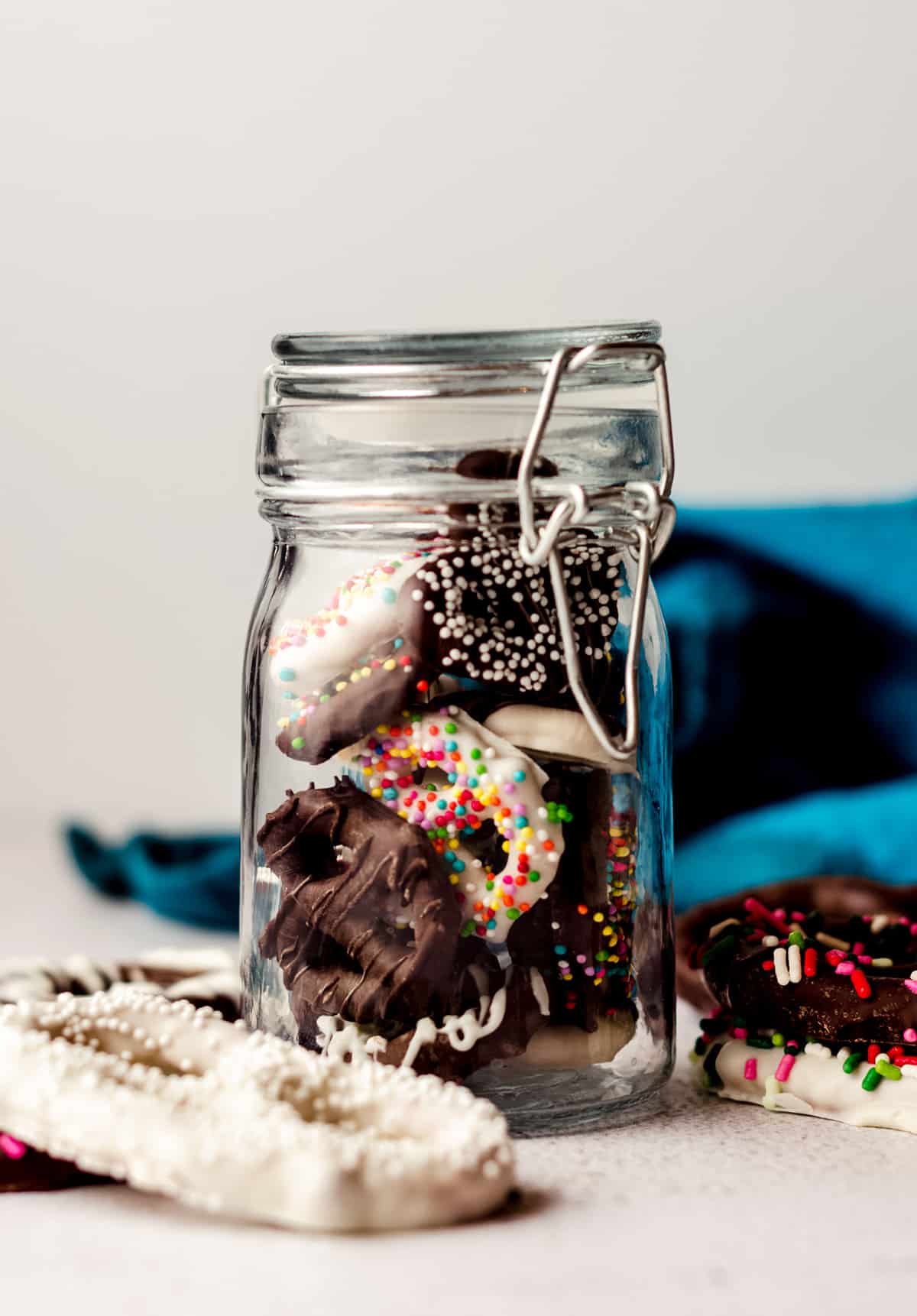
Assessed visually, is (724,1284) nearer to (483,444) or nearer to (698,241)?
(483,444)

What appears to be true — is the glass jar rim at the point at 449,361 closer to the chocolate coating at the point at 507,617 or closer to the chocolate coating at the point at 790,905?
the chocolate coating at the point at 507,617

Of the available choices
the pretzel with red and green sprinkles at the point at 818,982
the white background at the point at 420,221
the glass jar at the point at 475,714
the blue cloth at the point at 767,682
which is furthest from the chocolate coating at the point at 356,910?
the white background at the point at 420,221

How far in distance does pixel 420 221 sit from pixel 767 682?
0.45 meters

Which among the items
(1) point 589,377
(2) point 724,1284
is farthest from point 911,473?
(2) point 724,1284

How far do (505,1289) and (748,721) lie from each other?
0.73 meters

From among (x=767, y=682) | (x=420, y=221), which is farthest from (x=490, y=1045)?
(x=420, y=221)

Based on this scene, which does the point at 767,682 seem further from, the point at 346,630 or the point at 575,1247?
the point at 575,1247

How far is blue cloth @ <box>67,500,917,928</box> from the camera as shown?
1.14m

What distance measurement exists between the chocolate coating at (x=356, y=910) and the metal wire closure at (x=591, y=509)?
0.08 m

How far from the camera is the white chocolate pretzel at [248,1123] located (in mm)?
530

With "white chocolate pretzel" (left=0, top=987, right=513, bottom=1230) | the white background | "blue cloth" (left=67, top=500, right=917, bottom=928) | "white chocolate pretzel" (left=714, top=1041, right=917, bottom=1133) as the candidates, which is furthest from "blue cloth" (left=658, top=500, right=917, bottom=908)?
"white chocolate pretzel" (left=0, top=987, right=513, bottom=1230)

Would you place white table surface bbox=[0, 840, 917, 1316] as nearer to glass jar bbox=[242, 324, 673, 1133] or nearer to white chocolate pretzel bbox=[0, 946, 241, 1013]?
glass jar bbox=[242, 324, 673, 1133]

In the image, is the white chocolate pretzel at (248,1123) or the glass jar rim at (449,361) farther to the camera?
the glass jar rim at (449,361)

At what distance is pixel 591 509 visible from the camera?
648 millimetres
